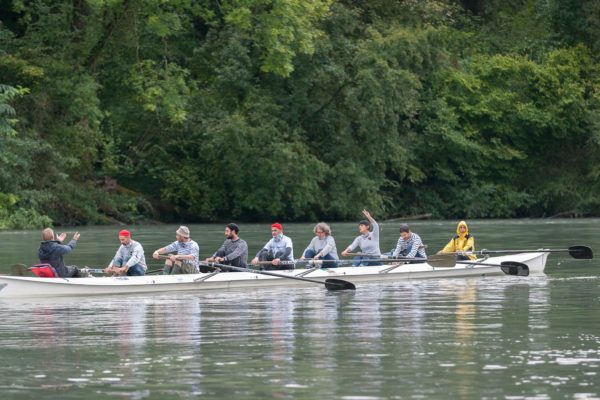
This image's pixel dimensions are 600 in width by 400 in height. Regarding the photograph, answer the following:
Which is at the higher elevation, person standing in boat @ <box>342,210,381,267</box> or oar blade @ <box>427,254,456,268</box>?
person standing in boat @ <box>342,210,381,267</box>

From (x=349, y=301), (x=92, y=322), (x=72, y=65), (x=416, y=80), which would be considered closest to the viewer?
(x=92, y=322)

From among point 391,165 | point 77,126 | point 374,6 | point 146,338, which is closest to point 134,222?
point 77,126

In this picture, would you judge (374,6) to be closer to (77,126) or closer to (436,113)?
(436,113)

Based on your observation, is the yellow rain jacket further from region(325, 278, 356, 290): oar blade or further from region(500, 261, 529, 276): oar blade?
region(325, 278, 356, 290): oar blade

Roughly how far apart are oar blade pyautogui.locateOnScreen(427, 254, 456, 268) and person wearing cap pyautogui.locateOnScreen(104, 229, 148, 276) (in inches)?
265

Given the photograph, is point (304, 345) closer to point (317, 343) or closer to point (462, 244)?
point (317, 343)

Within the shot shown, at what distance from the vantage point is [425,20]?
232 ft

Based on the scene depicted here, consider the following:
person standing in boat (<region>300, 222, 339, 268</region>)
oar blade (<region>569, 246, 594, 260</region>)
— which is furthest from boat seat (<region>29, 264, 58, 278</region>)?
oar blade (<region>569, 246, 594, 260</region>)

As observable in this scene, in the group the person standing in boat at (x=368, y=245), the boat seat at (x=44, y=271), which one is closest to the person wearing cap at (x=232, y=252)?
the person standing in boat at (x=368, y=245)

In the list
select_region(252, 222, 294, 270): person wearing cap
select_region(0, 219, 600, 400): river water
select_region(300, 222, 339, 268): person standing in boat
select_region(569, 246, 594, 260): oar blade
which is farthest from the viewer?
select_region(569, 246, 594, 260): oar blade

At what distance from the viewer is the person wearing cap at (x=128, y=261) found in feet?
90.2

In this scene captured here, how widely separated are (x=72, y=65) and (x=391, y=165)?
15.1 meters

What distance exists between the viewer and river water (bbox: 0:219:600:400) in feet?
51.1

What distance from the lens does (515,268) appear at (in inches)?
1258
